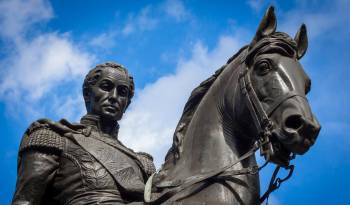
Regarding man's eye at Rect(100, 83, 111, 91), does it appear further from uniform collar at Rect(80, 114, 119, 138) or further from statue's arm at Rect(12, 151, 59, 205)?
statue's arm at Rect(12, 151, 59, 205)

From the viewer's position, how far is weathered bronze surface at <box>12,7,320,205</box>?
5562 millimetres

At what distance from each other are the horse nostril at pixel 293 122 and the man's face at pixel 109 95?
9.28 ft

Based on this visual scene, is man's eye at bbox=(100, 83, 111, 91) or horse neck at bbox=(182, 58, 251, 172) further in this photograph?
man's eye at bbox=(100, 83, 111, 91)

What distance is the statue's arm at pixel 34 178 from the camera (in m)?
6.56

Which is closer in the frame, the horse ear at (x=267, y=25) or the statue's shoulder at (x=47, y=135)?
the horse ear at (x=267, y=25)

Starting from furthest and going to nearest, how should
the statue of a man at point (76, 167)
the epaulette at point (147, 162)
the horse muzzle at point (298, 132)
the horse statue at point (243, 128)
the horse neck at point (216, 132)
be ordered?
the epaulette at point (147, 162) < the statue of a man at point (76, 167) < the horse neck at point (216, 132) < the horse statue at point (243, 128) < the horse muzzle at point (298, 132)

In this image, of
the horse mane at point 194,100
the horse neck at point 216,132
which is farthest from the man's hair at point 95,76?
the horse neck at point 216,132

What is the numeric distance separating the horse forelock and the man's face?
2.09m

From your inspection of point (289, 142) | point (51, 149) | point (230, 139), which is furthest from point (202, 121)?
point (51, 149)

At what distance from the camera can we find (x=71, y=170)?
6.62 meters

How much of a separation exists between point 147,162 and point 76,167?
1.22m

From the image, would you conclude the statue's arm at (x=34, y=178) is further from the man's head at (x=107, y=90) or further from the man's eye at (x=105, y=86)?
the man's eye at (x=105, y=86)

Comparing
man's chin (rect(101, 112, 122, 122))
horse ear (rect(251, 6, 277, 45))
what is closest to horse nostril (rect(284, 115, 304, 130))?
horse ear (rect(251, 6, 277, 45))

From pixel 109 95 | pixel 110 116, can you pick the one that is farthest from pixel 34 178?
pixel 109 95
